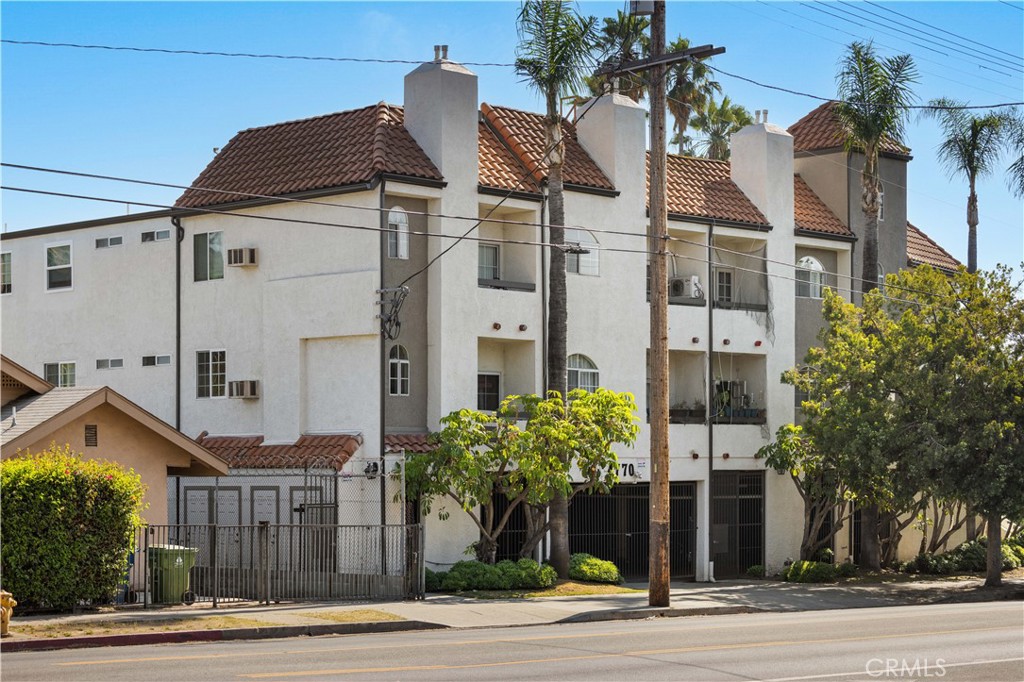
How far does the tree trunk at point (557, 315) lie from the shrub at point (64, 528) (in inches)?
440

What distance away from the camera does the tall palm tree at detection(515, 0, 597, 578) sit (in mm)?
30781

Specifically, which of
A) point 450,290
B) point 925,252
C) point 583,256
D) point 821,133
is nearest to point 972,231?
point 925,252

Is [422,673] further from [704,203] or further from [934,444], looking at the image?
[704,203]

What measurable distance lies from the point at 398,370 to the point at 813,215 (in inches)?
596

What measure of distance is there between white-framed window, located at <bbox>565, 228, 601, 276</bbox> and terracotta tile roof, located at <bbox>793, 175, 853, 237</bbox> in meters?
7.67

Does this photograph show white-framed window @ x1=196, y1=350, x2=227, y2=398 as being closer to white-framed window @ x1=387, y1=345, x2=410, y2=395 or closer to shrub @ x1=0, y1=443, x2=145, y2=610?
white-framed window @ x1=387, y1=345, x2=410, y2=395

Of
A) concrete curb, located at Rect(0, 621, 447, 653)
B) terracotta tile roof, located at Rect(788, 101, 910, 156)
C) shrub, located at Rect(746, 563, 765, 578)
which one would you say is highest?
terracotta tile roof, located at Rect(788, 101, 910, 156)

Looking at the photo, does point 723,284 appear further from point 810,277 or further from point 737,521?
point 737,521

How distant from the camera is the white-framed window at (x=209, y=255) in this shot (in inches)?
1356

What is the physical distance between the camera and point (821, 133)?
42.5 metres

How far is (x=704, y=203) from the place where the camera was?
1476 inches

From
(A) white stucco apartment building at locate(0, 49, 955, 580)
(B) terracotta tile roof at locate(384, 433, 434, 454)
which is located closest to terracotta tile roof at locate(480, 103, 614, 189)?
(A) white stucco apartment building at locate(0, 49, 955, 580)

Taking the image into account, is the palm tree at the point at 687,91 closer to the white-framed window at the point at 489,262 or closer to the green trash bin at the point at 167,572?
the white-framed window at the point at 489,262

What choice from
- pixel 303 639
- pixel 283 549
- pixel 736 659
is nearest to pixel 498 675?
pixel 736 659
